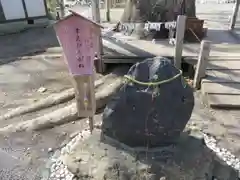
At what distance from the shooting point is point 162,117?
3.06 m

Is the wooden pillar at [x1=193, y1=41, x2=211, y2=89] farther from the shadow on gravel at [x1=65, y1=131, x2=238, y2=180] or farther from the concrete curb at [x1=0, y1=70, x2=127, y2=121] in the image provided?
the shadow on gravel at [x1=65, y1=131, x2=238, y2=180]

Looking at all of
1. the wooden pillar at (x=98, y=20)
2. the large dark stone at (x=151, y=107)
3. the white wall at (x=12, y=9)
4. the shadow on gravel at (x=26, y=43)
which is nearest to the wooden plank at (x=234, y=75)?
the wooden pillar at (x=98, y=20)

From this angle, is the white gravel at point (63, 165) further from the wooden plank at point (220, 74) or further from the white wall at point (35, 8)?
the white wall at point (35, 8)

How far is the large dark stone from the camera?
2996 mm

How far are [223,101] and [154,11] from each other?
157 inches

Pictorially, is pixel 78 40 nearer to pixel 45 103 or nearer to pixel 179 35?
pixel 45 103

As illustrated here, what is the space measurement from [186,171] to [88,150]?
1.21 meters

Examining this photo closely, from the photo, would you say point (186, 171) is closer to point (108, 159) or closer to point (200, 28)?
point (108, 159)

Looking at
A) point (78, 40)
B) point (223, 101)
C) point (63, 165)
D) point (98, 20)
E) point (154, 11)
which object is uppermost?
point (78, 40)

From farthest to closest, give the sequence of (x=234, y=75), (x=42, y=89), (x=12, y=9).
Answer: (x=12, y=9) → (x=42, y=89) → (x=234, y=75)

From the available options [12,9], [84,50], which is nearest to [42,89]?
[84,50]

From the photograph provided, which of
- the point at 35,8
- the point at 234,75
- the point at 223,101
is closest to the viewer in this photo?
the point at 223,101

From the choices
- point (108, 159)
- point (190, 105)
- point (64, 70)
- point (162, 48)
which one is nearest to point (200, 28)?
point (162, 48)

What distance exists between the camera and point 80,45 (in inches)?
125
